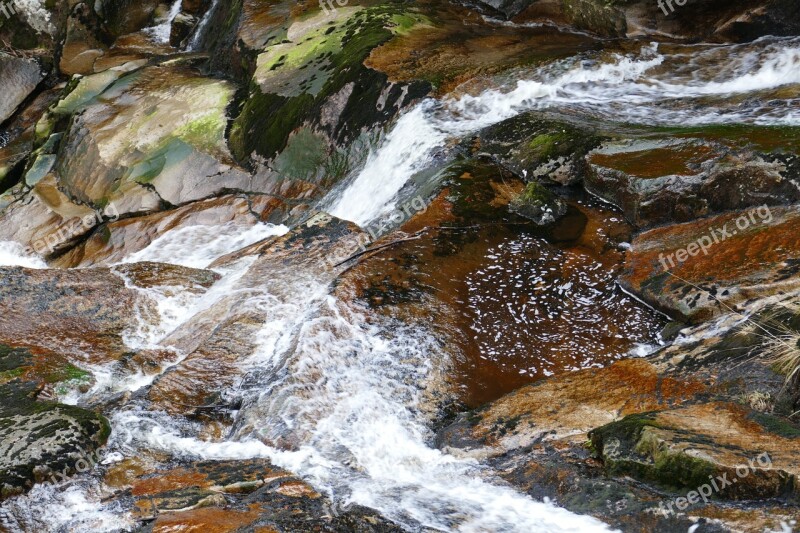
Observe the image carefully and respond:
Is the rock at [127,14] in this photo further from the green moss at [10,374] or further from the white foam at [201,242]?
the green moss at [10,374]

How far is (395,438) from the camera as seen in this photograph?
5.14 metres

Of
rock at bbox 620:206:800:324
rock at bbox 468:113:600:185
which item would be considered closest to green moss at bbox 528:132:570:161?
rock at bbox 468:113:600:185

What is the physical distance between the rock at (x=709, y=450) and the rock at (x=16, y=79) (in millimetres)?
13749

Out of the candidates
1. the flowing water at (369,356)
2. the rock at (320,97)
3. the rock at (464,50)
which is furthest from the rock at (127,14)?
the flowing water at (369,356)

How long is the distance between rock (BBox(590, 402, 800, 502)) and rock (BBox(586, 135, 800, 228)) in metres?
2.50

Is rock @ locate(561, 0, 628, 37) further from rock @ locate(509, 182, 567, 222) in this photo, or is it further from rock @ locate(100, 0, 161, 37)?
rock @ locate(100, 0, 161, 37)

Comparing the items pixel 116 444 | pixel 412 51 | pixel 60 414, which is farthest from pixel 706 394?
pixel 412 51

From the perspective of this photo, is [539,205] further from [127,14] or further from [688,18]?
[127,14]

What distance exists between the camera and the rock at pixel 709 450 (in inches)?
148

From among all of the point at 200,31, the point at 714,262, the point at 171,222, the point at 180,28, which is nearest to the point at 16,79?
the point at 180,28

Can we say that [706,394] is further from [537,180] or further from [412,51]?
[412,51]

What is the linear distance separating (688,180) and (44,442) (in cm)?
540

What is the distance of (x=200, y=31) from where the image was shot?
14.7 metres

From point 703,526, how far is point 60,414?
4.06m
